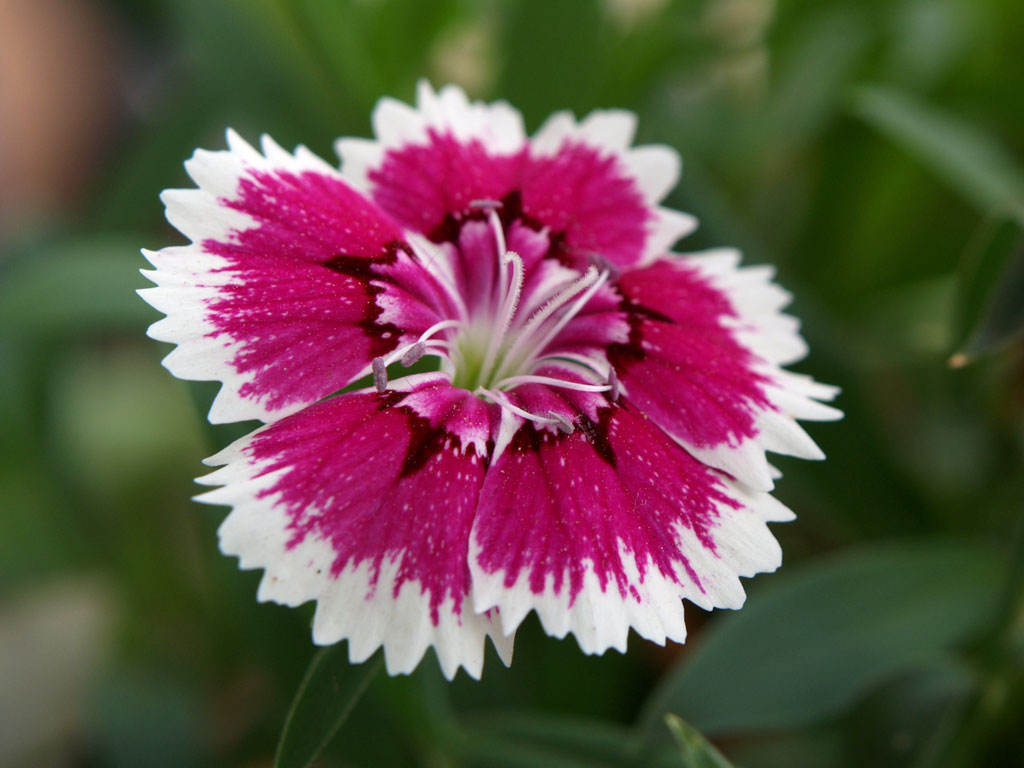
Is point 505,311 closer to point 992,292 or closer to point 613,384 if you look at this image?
point 613,384

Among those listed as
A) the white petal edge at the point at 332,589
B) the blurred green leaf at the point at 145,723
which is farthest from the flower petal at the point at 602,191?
the blurred green leaf at the point at 145,723

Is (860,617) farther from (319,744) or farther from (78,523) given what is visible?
A: (78,523)

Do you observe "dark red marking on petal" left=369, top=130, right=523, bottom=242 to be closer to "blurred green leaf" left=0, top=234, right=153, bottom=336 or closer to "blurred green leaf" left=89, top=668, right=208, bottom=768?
"blurred green leaf" left=0, top=234, right=153, bottom=336

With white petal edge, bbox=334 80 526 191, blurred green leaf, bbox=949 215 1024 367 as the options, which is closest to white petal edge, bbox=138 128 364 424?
white petal edge, bbox=334 80 526 191

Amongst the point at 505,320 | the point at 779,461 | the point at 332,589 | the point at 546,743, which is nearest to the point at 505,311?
the point at 505,320

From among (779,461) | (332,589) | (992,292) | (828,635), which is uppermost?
(332,589)

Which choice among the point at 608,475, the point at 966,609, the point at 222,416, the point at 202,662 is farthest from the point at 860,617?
the point at 202,662

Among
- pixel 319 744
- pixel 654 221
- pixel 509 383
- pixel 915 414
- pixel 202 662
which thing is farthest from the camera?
pixel 915 414
